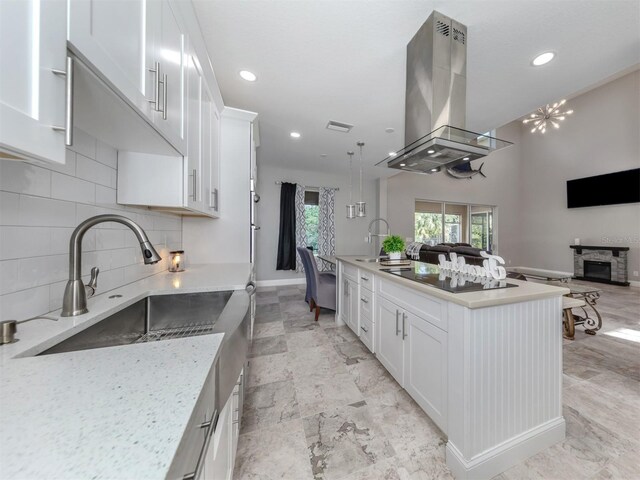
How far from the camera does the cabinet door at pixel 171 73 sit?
3.30ft

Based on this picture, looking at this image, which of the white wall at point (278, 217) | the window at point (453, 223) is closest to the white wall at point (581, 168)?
the window at point (453, 223)

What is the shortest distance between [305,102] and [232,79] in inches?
30.2

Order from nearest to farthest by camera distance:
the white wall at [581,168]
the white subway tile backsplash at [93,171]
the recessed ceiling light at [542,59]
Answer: the white subway tile backsplash at [93,171] → the recessed ceiling light at [542,59] → the white wall at [581,168]

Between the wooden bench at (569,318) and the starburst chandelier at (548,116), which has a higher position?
the starburst chandelier at (548,116)

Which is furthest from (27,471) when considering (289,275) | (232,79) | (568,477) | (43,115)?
(289,275)

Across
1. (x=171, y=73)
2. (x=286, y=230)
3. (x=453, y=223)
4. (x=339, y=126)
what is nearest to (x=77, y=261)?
(x=171, y=73)

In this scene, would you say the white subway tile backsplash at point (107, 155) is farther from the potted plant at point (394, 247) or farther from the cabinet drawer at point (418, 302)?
the potted plant at point (394, 247)

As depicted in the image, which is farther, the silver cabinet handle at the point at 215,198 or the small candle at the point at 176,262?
the silver cabinet handle at the point at 215,198

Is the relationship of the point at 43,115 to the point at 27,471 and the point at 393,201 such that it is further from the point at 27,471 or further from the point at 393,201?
the point at 393,201

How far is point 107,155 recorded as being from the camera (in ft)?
3.86

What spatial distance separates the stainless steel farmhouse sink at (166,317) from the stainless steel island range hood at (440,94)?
1.73 meters

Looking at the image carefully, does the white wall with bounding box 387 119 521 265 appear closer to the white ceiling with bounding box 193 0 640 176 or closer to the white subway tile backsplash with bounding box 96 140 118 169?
the white ceiling with bounding box 193 0 640 176

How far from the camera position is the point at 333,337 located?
2.55 meters

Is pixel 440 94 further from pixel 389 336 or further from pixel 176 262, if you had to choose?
pixel 176 262
